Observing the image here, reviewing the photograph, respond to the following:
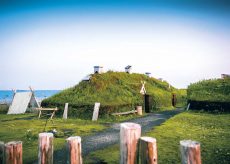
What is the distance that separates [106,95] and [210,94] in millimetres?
10820

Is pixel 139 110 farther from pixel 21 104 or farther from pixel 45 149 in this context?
pixel 45 149

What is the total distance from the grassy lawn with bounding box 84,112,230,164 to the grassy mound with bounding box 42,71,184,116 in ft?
27.7

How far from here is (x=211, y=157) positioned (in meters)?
8.44

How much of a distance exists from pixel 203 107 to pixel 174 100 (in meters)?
14.3

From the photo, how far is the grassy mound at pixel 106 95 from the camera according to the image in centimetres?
2292

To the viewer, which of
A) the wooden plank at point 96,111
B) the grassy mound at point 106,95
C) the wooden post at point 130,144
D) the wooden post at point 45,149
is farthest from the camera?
the grassy mound at point 106,95

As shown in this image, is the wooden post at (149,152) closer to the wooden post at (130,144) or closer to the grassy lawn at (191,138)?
the wooden post at (130,144)

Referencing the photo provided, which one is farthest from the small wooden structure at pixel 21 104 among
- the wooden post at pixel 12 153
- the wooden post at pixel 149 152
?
the wooden post at pixel 149 152

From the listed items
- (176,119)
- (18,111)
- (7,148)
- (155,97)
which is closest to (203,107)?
(176,119)

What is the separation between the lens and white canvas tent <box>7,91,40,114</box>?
30.1 m

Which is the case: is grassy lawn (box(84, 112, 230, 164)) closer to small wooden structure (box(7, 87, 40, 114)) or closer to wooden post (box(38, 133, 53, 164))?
wooden post (box(38, 133, 53, 164))

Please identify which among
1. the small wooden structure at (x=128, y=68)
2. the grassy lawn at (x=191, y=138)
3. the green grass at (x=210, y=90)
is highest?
the small wooden structure at (x=128, y=68)

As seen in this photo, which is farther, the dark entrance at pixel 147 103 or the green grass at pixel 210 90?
the dark entrance at pixel 147 103

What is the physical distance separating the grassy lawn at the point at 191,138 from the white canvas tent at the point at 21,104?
71.5ft
